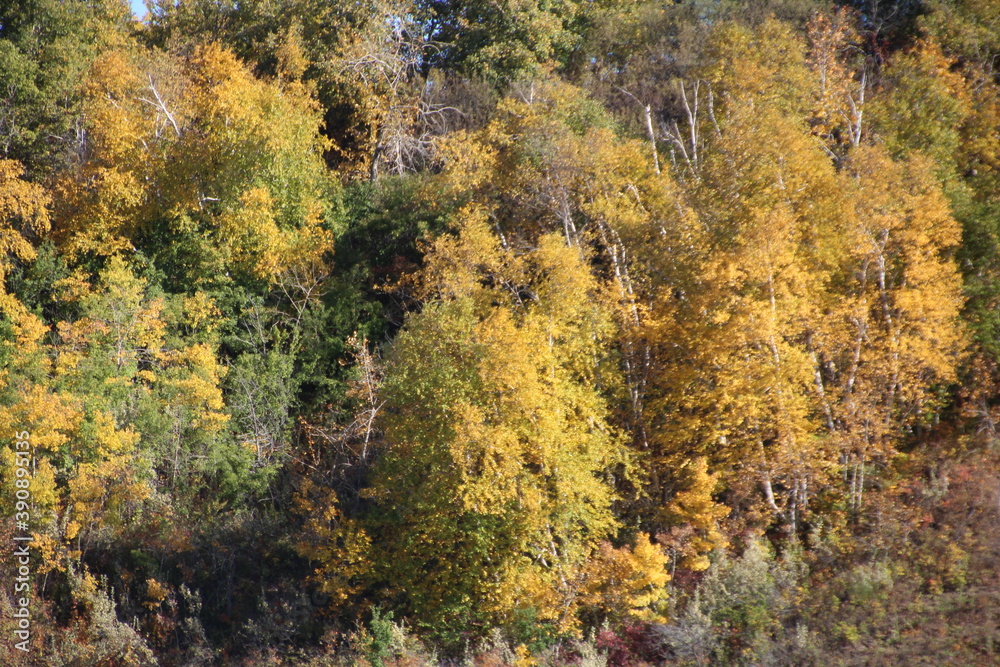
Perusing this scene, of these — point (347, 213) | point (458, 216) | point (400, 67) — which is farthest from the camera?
point (400, 67)

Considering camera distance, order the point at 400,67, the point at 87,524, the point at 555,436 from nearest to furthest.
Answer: the point at 555,436 → the point at 87,524 → the point at 400,67

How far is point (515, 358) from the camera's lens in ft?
56.5

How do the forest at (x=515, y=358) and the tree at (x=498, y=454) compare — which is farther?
the tree at (x=498, y=454)

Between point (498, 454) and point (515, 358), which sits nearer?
point (515, 358)

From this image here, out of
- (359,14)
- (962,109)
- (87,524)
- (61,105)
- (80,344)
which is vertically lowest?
(87,524)

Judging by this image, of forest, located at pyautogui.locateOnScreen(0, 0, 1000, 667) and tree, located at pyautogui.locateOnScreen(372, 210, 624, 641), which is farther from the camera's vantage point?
tree, located at pyautogui.locateOnScreen(372, 210, 624, 641)

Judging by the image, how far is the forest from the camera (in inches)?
670

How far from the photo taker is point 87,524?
20828mm

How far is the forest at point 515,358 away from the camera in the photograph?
17016 millimetres

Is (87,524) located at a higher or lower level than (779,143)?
lower

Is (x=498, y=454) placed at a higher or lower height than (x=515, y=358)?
lower

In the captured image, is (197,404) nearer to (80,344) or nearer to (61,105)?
(80,344)

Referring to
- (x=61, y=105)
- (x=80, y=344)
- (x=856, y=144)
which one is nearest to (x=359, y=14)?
(x=61, y=105)

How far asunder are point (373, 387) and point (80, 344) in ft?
26.2
